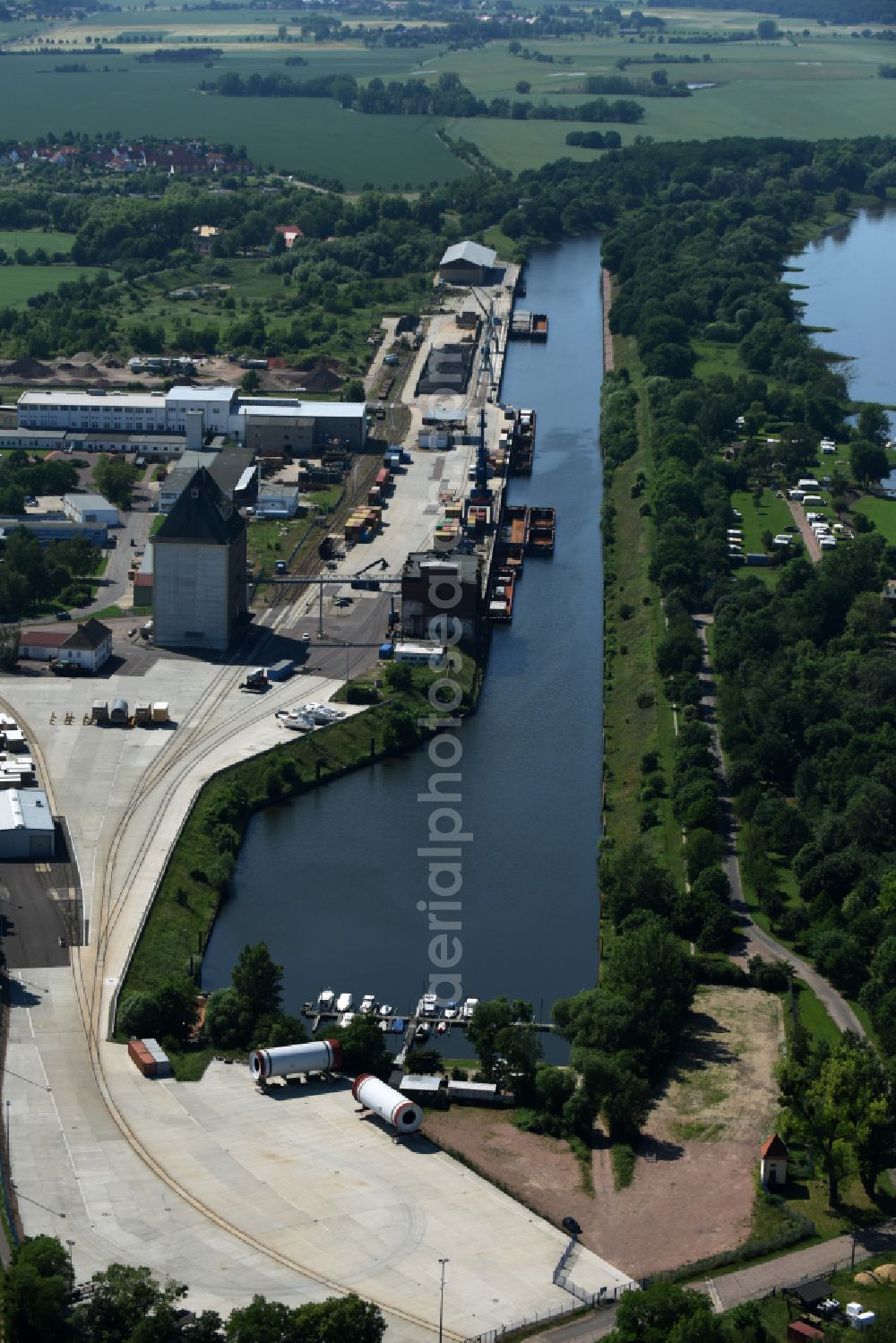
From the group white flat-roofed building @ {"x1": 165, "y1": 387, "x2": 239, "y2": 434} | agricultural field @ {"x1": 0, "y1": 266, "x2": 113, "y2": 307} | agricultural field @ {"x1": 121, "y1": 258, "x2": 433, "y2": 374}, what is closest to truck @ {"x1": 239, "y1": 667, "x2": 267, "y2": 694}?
white flat-roofed building @ {"x1": 165, "y1": 387, "x2": 239, "y2": 434}

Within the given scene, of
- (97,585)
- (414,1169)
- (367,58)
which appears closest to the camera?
(414,1169)

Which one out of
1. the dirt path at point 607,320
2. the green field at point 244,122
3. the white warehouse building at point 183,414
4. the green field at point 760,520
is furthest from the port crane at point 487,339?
the green field at point 244,122

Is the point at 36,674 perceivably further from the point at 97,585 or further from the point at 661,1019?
the point at 661,1019

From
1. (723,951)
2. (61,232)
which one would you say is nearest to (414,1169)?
(723,951)

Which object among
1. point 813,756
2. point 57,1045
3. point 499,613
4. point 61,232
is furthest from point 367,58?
point 57,1045

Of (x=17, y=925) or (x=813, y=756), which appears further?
(x=813, y=756)

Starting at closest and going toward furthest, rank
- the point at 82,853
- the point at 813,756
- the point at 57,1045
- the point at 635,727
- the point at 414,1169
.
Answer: the point at 414,1169, the point at 57,1045, the point at 82,853, the point at 813,756, the point at 635,727
